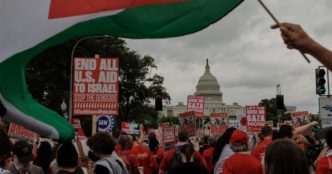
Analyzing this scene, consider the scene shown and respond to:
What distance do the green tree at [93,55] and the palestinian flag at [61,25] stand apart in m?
33.1

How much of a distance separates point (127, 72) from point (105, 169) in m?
51.7

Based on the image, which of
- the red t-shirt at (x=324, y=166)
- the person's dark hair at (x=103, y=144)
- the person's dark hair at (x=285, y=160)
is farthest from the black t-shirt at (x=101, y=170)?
the person's dark hair at (x=285, y=160)

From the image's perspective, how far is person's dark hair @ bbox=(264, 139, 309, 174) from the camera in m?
3.99

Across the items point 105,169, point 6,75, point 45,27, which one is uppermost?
point 45,27

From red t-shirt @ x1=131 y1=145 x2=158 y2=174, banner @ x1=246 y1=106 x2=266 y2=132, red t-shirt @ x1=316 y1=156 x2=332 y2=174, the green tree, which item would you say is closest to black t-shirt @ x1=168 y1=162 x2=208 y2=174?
red t-shirt @ x1=316 y1=156 x2=332 y2=174

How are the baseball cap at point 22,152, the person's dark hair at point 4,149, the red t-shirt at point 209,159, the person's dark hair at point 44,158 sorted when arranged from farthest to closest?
the red t-shirt at point 209,159 → the person's dark hair at point 44,158 → the baseball cap at point 22,152 → the person's dark hair at point 4,149

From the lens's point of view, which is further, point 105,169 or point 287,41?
point 105,169

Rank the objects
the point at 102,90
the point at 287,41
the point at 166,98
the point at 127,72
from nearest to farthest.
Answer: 1. the point at 287,41
2. the point at 102,90
3. the point at 127,72
4. the point at 166,98

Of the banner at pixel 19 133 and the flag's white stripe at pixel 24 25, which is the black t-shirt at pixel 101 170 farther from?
the banner at pixel 19 133

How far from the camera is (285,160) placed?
13.2 ft

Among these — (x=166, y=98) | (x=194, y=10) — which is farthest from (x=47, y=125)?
(x=166, y=98)

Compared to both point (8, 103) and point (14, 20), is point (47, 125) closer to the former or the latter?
point (8, 103)

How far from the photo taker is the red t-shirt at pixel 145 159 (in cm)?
1168

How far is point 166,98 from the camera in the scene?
6438 cm
